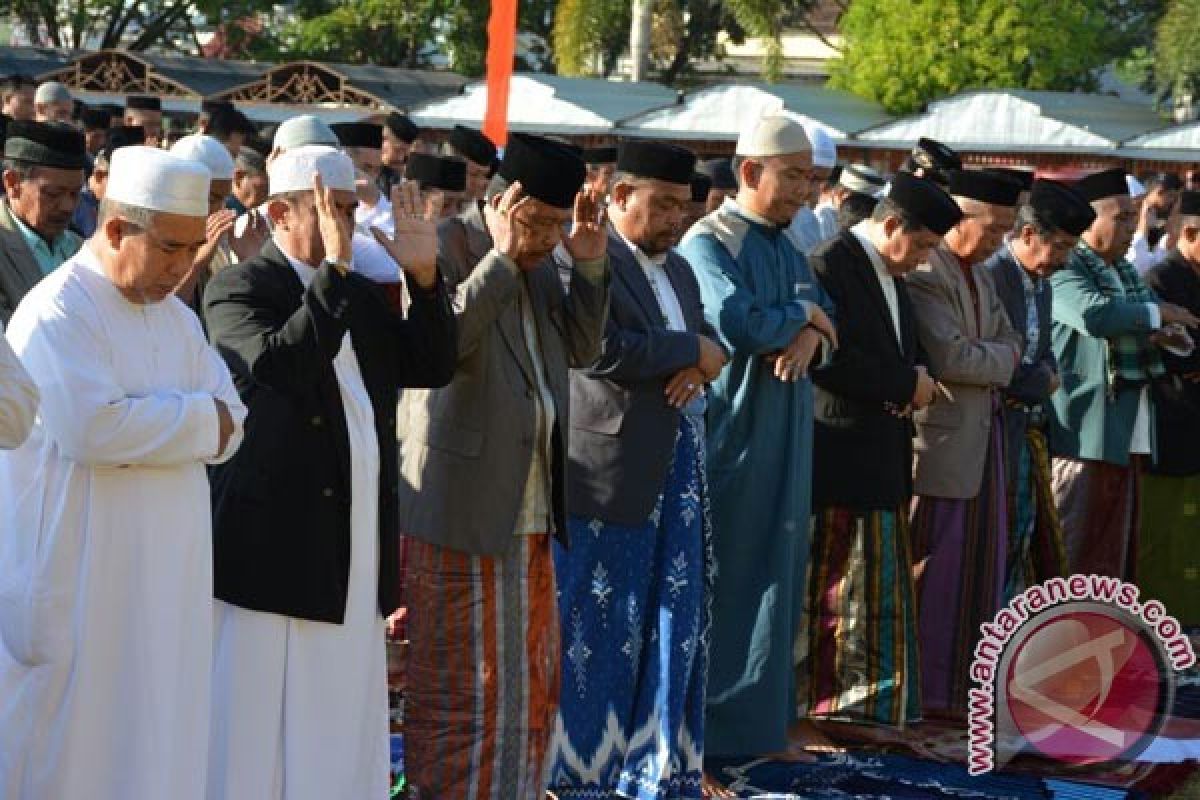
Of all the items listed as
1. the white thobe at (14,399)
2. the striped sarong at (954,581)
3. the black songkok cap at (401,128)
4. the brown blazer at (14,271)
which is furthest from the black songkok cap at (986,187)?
the black songkok cap at (401,128)

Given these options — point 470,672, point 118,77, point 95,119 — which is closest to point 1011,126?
point 118,77

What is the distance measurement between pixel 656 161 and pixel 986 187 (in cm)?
187

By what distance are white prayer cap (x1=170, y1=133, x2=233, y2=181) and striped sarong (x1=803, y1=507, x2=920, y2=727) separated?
2.42 meters

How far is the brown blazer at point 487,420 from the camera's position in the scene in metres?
5.67

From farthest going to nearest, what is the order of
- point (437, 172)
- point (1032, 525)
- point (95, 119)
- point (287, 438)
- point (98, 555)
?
point (95, 119) < point (437, 172) < point (1032, 525) < point (287, 438) < point (98, 555)

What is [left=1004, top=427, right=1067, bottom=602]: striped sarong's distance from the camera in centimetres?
846

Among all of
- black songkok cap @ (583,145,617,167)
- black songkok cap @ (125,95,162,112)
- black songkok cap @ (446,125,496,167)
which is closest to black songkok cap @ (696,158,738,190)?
black songkok cap @ (583,145,617,167)

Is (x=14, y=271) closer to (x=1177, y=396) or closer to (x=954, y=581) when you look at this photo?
(x=954, y=581)

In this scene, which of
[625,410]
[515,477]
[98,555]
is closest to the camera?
[98,555]

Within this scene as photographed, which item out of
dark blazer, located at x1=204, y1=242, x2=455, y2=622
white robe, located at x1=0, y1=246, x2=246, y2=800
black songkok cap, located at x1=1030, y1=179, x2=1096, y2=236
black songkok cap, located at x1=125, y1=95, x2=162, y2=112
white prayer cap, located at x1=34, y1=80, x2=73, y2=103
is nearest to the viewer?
white robe, located at x1=0, y1=246, x2=246, y2=800

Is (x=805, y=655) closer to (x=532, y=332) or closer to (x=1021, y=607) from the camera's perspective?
(x=1021, y=607)

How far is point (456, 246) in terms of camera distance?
6.02 meters

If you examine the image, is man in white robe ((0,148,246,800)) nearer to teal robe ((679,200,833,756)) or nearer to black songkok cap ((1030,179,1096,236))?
teal robe ((679,200,833,756))

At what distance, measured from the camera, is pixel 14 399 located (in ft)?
13.2
